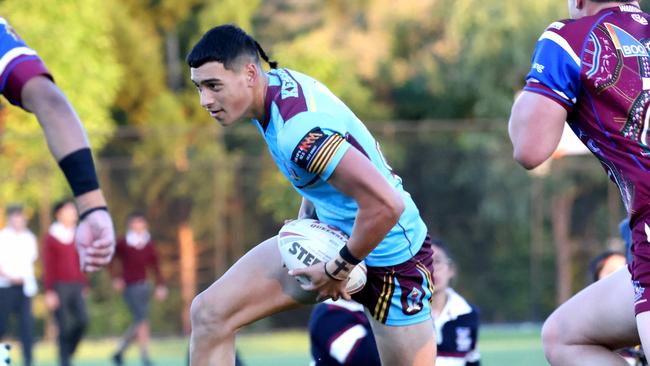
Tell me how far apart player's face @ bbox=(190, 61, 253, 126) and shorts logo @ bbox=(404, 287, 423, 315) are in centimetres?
110

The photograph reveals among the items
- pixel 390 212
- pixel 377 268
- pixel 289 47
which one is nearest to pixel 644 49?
pixel 390 212

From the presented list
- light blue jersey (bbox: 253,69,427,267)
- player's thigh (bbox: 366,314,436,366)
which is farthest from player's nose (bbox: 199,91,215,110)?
player's thigh (bbox: 366,314,436,366)

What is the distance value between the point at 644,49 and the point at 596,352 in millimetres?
1193

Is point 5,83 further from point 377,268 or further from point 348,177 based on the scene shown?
point 377,268

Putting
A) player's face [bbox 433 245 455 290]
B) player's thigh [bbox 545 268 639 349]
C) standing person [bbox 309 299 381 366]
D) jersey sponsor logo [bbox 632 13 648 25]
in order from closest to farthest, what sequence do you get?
jersey sponsor logo [bbox 632 13 648 25]
player's thigh [bbox 545 268 639 349]
standing person [bbox 309 299 381 366]
player's face [bbox 433 245 455 290]

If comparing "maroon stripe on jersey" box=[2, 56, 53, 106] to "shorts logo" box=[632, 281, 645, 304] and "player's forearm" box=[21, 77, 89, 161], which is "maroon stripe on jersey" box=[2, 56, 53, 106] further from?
"shorts logo" box=[632, 281, 645, 304]

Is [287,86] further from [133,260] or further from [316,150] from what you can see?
[133,260]

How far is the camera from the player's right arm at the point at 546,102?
4223 mm

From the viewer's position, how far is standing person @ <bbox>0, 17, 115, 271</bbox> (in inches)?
151

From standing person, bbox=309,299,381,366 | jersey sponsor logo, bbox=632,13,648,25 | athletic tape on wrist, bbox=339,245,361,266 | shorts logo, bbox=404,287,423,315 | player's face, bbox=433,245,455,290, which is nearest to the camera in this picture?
jersey sponsor logo, bbox=632,13,648,25

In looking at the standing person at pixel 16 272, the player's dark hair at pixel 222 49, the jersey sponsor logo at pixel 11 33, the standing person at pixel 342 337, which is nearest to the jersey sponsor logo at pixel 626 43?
the player's dark hair at pixel 222 49

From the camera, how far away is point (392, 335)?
5340 millimetres

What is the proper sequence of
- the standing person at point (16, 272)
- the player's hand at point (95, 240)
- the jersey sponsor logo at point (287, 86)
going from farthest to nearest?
the standing person at point (16, 272) < the jersey sponsor logo at point (287, 86) < the player's hand at point (95, 240)

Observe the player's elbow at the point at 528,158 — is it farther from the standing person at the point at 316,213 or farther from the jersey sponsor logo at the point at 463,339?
the jersey sponsor logo at the point at 463,339
